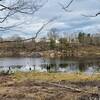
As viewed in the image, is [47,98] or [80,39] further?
[80,39]

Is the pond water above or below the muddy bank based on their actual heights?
below

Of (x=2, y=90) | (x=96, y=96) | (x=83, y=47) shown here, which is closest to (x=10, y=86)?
(x=2, y=90)

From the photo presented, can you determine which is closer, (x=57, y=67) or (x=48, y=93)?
(x=48, y=93)

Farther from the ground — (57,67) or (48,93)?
(48,93)

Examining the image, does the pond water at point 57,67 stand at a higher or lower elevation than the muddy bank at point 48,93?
lower

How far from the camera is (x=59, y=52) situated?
85125 mm

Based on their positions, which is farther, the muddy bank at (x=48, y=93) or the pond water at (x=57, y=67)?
the pond water at (x=57, y=67)

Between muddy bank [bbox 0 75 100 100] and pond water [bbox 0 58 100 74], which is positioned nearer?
muddy bank [bbox 0 75 100 100]

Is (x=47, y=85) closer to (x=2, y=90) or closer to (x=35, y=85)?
(x=35, y=85)

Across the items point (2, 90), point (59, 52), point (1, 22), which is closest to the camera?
point (1, 22)

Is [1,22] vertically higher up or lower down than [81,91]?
higher up

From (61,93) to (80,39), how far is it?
91.4 meters

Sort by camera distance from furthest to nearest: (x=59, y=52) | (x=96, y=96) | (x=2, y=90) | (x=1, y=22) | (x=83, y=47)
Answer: (x=83, y=47), (x=59, y=52), (x=2, y=90), (x=96, y=96), (x=1, y=22)

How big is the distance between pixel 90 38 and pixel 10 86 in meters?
89.3
